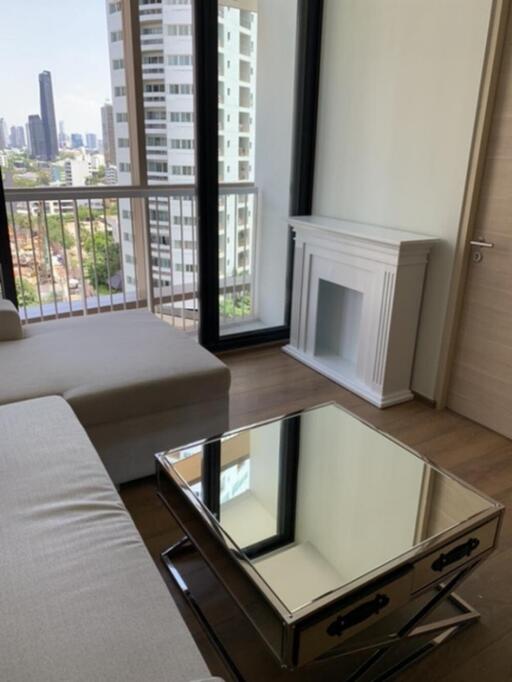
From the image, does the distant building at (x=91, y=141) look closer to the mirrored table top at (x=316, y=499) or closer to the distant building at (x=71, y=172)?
the distant building at (x=71, y=172)

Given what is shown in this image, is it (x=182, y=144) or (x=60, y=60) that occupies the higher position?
(x=60, y=60)

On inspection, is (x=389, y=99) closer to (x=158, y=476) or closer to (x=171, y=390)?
(x=171, y=390)

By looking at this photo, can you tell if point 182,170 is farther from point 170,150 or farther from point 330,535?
point 330,535

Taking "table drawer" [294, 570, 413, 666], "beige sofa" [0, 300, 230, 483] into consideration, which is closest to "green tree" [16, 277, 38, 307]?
"beige sofa" [0, 300, 230, 483]

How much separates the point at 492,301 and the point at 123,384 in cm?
169

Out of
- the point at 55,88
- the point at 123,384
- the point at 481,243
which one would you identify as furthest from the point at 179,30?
the point at 123,384

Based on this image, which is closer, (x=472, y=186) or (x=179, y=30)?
(x=472, y=186)

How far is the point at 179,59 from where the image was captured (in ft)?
9.93

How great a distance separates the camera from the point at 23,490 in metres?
1.20

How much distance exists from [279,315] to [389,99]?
155cm

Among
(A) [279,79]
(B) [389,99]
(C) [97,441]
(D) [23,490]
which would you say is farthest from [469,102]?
(D) [23,490]

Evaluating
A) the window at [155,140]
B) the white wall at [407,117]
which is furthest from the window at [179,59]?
the white wall at [407,117]

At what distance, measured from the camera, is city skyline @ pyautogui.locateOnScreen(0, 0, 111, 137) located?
2.72m

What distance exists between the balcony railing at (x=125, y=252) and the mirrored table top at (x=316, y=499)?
6.23ft
